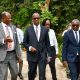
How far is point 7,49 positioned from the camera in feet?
27.9

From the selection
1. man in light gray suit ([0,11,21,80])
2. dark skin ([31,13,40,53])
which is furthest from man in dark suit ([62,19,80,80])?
man in light gray suit ([0,11,21,80])

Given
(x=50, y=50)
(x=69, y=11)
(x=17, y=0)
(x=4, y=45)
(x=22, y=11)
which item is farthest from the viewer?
(x=17, y=0)

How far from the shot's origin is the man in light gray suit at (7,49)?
27.7ft

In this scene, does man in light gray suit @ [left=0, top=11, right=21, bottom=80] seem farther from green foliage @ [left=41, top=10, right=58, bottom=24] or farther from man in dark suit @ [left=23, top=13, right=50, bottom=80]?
green foliage @ [left=41, top=10, right=58, bottom=24]

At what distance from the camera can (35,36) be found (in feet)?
30.2

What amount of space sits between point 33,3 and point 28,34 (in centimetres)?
1393

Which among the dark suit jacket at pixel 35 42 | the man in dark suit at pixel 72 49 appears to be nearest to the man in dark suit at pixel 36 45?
the dark suit jacket at pixel 35 42

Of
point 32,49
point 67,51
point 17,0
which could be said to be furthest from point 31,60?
point 17,0

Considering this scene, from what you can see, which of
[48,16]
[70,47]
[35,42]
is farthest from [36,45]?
[48,16]

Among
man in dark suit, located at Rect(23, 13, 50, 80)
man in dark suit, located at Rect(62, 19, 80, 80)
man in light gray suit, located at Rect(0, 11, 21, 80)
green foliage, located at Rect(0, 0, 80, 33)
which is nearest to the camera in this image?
man in light gray suit, located at Rect(0, 11, 21, 80)

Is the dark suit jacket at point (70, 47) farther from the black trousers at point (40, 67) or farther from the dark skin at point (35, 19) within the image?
the dark skin at point (35, 19)

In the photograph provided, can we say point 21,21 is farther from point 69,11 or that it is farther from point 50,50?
point 50,50

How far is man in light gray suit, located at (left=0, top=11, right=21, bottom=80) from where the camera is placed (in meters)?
8.45

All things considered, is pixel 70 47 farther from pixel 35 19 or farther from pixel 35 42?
pixel 35 19
